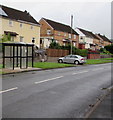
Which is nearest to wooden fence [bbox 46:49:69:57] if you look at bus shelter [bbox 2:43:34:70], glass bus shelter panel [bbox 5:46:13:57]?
bus shelter [bbox 2:43:34:70]

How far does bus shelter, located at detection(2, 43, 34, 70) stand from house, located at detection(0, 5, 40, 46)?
1815 centimetres

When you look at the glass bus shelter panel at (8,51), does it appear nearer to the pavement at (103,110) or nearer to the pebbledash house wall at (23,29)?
the pavement at (103,110)

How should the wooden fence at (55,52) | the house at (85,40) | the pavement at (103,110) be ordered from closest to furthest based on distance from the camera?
the pavement at (103,110)
the wooden fence at (55,52)
the house at (85,40)

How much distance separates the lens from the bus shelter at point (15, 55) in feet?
63.4

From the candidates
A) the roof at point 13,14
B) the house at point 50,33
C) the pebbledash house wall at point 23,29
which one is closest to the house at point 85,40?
the house at point 50,33

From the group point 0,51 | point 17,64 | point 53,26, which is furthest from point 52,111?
point 53,26

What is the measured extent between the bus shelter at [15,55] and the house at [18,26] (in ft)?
59.6

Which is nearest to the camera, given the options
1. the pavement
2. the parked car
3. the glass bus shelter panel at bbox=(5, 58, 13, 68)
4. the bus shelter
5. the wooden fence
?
the pavement

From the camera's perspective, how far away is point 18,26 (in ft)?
139

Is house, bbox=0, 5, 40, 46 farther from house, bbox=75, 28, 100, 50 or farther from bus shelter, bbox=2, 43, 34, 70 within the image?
house, bbox=75, 28, 100, 50

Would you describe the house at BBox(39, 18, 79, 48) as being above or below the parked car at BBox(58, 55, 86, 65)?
above

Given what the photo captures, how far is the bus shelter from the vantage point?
1933cm

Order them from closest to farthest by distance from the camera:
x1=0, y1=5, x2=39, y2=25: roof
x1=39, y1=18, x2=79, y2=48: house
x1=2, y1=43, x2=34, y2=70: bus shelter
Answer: x1=2, y1=43, x2=34, y2=70: bus shelter
x1=0, y1=5, x2=39, y2=25: roof
x1=39, y1=18, x2=79, y2=48: house

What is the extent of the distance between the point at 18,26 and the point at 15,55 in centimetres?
2345
